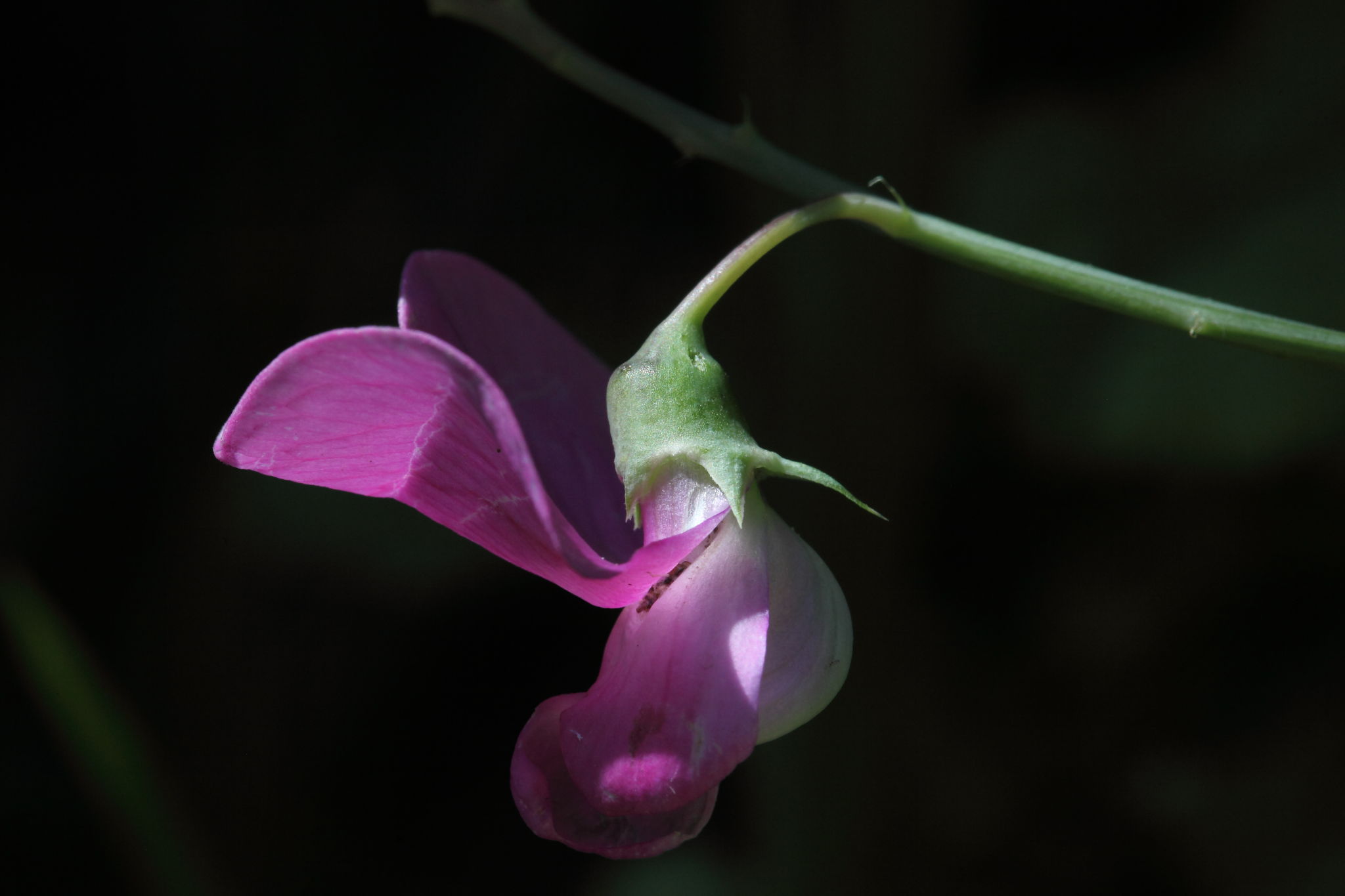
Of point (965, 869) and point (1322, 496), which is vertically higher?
point (1322, 496)

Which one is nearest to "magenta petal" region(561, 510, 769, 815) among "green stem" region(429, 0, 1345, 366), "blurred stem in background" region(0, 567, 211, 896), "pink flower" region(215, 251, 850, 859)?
"pink flower" region(215, 251, 850, 859)

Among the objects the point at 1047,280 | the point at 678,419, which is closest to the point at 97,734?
the point at 678,419

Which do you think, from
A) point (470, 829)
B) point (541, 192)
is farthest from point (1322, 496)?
point (470, 829)

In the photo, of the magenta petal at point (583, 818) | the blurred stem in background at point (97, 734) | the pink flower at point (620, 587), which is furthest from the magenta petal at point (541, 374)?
the blurred stem in background at point (97, 734)

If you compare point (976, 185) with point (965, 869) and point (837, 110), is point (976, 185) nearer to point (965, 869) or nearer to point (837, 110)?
point (837, 110)

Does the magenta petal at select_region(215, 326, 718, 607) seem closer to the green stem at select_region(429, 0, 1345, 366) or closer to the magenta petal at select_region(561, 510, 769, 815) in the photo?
the magenta petal at select_region(561, 510, 769, 815)

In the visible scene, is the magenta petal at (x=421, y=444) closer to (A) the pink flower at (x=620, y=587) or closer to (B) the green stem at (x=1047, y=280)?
(A) the pink flower at (x=620, y=587)
